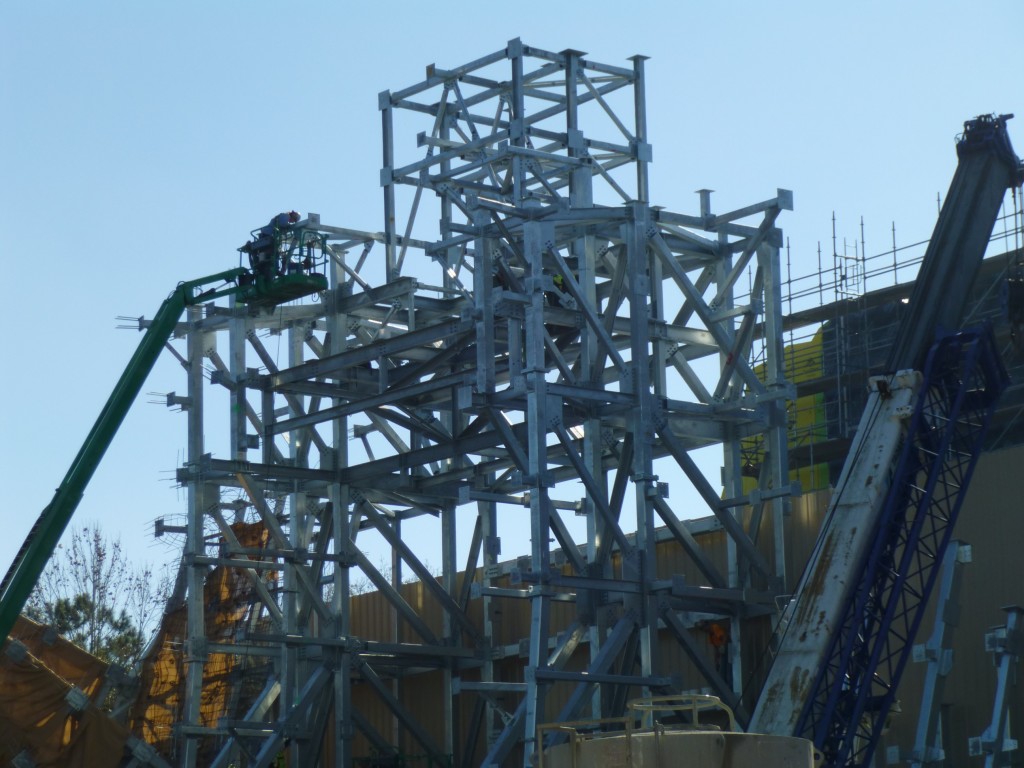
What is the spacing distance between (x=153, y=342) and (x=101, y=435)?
230 cm

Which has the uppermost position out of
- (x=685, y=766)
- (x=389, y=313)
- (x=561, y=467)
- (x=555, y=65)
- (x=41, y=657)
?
(x=555, y=65)

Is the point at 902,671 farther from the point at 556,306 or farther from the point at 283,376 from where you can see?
the point at 283,376

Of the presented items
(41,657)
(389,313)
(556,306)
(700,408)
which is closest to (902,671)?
(700,408)

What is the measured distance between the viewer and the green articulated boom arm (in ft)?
120

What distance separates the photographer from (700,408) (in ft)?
114

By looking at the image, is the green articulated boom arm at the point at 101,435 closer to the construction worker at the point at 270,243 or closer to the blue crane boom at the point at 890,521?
the construction worker at the point at 270,243

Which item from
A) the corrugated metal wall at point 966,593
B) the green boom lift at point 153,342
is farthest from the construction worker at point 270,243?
the corrugated metal wall at point 966,593

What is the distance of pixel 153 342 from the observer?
39.1m

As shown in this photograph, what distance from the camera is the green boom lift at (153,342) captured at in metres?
36.8

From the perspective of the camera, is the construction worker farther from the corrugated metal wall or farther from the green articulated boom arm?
the corrugated metal wall

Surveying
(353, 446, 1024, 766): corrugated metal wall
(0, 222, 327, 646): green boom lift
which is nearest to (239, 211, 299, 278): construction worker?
(0, 222, 327, 646): green boom lift

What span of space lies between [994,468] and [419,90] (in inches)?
520

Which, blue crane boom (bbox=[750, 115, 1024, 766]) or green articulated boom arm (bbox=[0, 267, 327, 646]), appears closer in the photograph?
blue crane boom (bbox=[750, 115, 1024, 766])

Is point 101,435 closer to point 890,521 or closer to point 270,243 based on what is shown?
point 270,243
